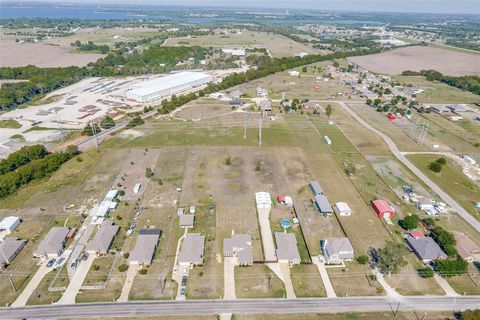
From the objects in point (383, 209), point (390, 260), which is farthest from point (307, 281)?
point (383, 209)

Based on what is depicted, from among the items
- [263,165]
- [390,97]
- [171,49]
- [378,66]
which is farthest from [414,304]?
[171,49]

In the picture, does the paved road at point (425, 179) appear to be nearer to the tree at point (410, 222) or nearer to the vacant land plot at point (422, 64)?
the tree at point (410, 222)

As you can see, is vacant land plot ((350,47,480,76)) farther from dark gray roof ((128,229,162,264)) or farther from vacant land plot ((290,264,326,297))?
dark gray roof ((128,229,162,264))

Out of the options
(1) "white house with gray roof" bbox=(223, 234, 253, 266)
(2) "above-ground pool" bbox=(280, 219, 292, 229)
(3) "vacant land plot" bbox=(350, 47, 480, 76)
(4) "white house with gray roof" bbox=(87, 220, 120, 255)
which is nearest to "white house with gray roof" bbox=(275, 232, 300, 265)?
(2) "above-ground pool" bbox=(280, 219, 292, 229)

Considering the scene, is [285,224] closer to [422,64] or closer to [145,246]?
[145,246]

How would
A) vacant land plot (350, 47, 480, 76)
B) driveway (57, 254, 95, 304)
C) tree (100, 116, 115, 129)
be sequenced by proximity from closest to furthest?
driveway (57, 254, 95, 304), tree (100, 116, 115, 129), vacant land plot (350, 47, 480, 76)

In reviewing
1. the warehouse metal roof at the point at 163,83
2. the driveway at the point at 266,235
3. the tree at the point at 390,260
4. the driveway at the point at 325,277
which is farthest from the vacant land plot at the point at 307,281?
the warehouse metal roof at the point at 163,83
